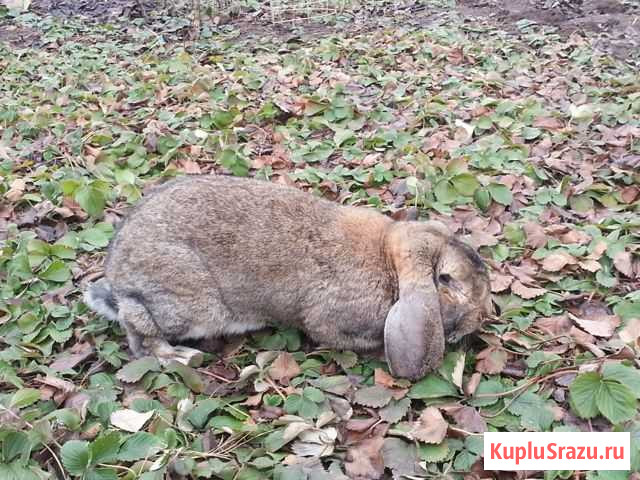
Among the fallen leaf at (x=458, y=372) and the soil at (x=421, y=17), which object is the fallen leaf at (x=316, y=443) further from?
the soil at (x=421, y=17)

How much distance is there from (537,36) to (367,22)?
9.50 ft

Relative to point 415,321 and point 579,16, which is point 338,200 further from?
point 579,16

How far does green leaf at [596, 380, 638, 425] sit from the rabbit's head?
0.78 m

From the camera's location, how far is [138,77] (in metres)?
8.56

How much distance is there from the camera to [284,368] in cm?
380

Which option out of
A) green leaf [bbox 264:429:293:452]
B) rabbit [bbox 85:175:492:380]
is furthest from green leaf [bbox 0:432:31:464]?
green leaf [bbox 264:429:293:452]

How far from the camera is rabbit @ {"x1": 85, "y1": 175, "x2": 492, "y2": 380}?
383 cm

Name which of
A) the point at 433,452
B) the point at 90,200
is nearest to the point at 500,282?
the point at 433,452

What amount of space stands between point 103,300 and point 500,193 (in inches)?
119

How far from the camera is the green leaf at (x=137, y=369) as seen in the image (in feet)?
12.2

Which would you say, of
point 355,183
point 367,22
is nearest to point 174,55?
point 367,22

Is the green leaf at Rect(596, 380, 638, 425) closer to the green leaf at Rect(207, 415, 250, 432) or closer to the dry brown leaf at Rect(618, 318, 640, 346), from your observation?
the dry brown leaf at Rect(618, 318, 640, 346)

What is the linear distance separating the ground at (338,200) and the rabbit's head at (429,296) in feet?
0.49

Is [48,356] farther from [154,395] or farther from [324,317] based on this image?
[324,317]
